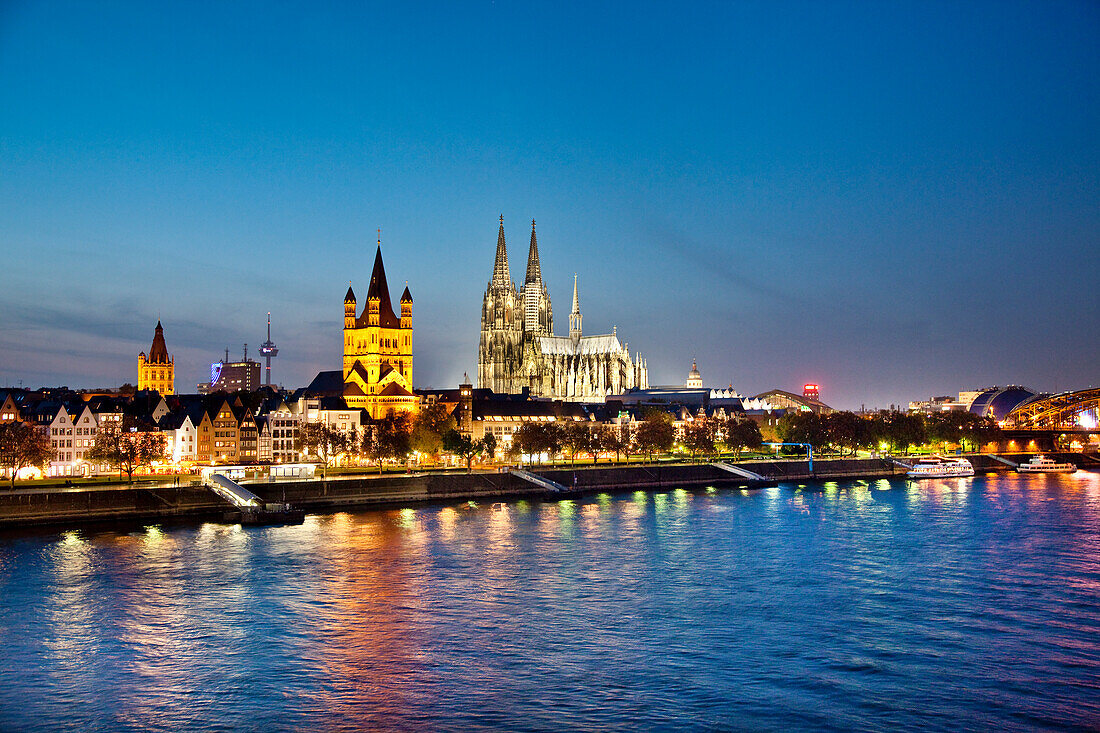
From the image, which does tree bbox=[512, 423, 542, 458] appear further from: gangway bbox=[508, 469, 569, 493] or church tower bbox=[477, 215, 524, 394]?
church tower bbox=[477, 215, 524, 394]

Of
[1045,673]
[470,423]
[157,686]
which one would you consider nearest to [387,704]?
[157,686]

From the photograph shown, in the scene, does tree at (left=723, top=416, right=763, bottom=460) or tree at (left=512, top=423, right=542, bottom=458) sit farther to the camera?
tree at (left=723, top=416, right=763, bottom=460)

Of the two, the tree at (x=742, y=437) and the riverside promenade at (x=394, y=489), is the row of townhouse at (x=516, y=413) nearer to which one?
the tree at (x=742, y=437)

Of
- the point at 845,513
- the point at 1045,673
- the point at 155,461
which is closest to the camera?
the point at 1045,673

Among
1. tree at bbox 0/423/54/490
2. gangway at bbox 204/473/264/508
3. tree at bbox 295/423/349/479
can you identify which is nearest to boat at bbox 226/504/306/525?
gangway at bbox 204/473/264/508

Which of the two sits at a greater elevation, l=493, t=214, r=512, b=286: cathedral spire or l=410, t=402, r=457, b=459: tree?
l=493, t=214, r=512, b=286: cathedral spire

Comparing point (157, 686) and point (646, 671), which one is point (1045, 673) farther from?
point (157, 686)
